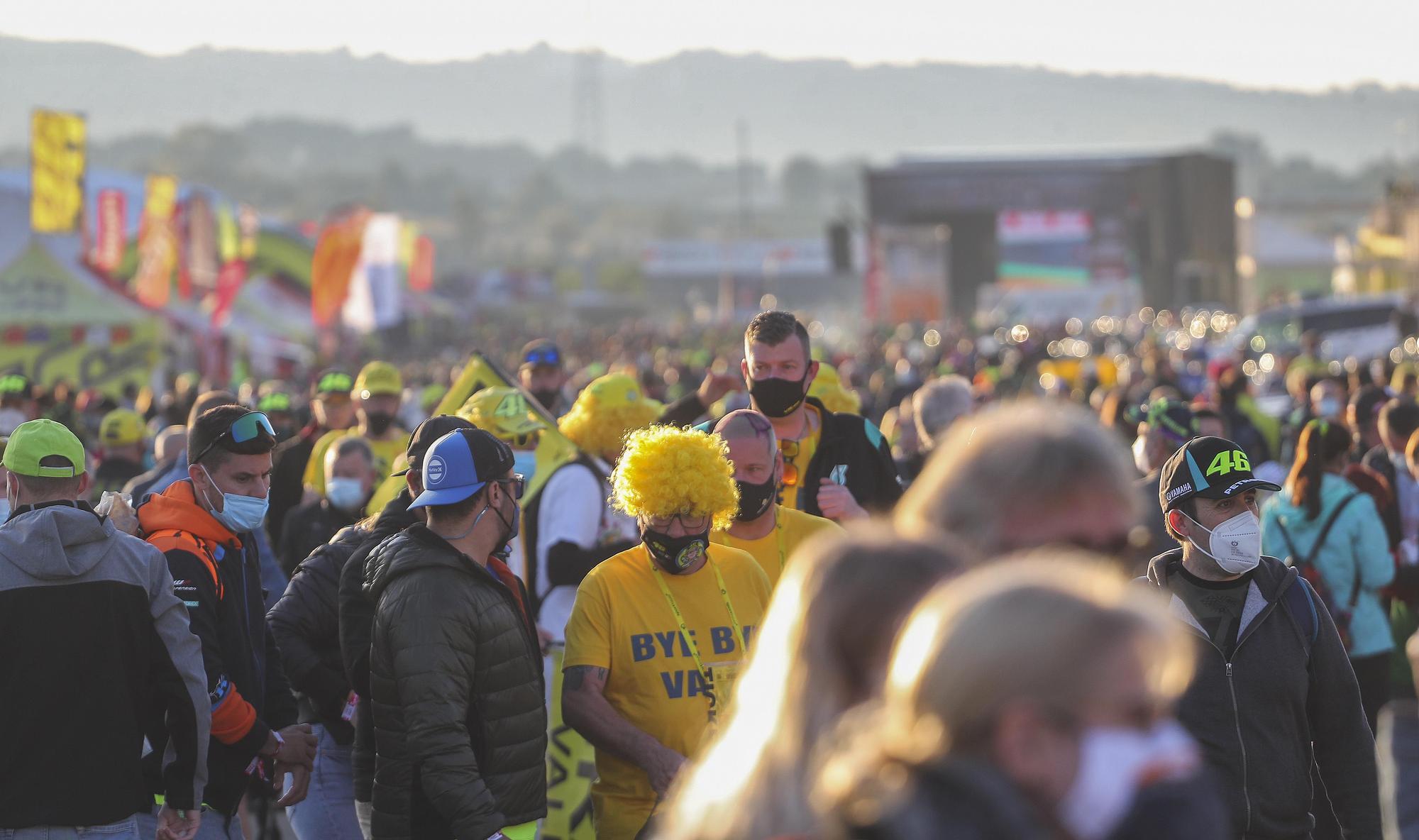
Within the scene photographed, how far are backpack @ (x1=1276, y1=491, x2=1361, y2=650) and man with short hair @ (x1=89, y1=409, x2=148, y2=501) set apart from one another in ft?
20.0

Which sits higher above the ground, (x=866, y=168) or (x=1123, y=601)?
(x=866, y=168)

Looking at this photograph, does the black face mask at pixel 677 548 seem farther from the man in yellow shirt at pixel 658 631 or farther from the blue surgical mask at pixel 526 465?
the blue surgical mask at pixel 526 465

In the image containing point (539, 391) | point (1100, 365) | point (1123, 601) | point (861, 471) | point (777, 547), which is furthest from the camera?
point (1100, 365)

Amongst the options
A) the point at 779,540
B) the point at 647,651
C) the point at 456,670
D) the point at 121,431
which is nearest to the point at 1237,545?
the point at 779,540

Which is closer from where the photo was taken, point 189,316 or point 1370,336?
point 189,316

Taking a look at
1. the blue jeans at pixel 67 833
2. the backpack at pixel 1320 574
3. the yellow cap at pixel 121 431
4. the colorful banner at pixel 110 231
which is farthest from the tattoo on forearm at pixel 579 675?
the colorful banner at pixel 110 231

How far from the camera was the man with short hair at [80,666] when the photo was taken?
14.9 ft

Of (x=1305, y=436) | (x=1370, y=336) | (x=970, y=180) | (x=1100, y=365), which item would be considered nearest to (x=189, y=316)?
(x=1100, y=365)

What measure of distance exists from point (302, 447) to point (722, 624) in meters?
4.86

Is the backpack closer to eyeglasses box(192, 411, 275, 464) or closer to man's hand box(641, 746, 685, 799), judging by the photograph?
man's hand box(641, 746, 685, 799)

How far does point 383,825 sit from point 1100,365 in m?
21.5

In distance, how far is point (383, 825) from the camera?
4.57 metres

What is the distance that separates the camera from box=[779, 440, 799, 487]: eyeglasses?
616 centimetres

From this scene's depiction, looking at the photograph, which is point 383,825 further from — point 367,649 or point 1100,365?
point 1100,365
